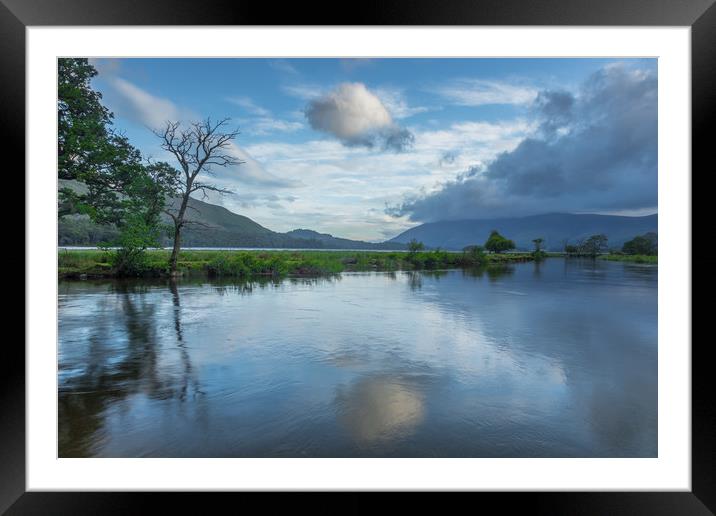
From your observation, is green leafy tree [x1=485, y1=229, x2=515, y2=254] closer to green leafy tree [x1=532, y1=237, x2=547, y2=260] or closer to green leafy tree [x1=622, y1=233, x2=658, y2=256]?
green leafy tree [x1=532, y1=237, x2=547, y2=260]

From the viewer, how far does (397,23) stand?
169 centimetres

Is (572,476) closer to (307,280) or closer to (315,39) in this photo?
(315,39)

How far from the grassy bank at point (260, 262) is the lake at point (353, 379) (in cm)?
269

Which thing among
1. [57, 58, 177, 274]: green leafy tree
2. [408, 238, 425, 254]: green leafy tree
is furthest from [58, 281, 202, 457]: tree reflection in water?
[408, 238, 425, 254]: green leafy tree

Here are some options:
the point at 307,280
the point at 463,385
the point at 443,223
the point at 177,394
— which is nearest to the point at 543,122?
the point at 443,223

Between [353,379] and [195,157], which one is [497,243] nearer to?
[195,157]

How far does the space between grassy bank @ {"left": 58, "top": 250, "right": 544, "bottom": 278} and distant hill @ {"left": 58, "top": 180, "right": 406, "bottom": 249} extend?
1.62ft

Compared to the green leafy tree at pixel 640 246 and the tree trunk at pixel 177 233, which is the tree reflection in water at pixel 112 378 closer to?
the tree trunk at pixel 177 233

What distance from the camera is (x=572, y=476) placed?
5.97 feet

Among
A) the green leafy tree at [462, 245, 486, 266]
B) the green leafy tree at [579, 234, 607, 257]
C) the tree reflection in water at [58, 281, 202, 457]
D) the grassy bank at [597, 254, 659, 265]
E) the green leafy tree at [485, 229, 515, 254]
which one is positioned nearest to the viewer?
the tree reflection in water at [58, 281, 202, 457]

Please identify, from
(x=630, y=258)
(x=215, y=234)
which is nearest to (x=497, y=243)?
(x=630, y=258)

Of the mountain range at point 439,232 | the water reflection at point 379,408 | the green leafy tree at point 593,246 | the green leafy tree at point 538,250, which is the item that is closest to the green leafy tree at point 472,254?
the mountain range at point 439,232

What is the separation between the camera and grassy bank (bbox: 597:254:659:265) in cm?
1473

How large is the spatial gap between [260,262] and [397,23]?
9823 millimetres
